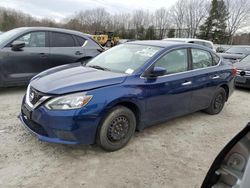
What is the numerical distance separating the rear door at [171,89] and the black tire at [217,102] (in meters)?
0.98

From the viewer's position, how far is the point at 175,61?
396 centimetres

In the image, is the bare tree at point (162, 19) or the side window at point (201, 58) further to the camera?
the bare tree at point (162, 19)

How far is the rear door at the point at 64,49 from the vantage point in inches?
235

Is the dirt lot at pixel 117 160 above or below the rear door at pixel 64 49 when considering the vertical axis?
below

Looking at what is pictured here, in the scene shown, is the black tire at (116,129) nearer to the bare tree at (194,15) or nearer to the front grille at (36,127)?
the front grille at (36,127)

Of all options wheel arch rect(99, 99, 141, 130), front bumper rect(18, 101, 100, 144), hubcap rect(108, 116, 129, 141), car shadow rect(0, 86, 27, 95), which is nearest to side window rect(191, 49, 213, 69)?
wheel arch rect(99, 99, 141, 130)

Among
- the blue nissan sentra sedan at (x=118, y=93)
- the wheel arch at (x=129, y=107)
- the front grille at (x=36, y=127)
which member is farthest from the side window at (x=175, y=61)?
the front grille at (x=36, y=127)

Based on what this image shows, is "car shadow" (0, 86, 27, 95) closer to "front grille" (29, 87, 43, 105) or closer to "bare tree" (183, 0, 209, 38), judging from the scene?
"front grille" (29, 87, 43, 105)

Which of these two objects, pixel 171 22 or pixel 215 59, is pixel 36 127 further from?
pixel 171 22

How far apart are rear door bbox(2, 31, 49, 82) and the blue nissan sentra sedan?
6.98ft

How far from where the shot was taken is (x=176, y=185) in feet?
8.91

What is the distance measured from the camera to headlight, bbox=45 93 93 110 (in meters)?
2.84

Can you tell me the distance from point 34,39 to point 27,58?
510 millimetres

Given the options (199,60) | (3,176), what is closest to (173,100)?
(199,60)
